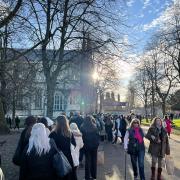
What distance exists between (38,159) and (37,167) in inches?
4.7

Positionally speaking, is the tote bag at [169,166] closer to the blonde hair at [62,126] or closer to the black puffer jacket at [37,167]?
the blonde hair at [62,126]

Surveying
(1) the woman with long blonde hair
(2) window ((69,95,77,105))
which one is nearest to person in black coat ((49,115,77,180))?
(1) the woman with long blonde hair

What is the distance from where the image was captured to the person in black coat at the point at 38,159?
6.11 metres

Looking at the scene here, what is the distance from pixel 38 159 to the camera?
613 cm

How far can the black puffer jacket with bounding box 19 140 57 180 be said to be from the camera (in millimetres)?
6099

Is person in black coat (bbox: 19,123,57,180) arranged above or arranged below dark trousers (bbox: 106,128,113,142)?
above

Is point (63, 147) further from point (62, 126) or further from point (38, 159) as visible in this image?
point (38, 159)

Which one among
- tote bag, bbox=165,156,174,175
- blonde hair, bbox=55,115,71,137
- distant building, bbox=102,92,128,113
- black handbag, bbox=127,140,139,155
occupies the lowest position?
tote bag, bbox=165,156,174,175

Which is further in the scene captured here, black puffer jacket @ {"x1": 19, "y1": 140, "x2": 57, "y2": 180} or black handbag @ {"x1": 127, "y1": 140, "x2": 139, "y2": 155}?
black handbag @ {"x1": 127, "y1": 140, "x2": 139, "y2": 155}

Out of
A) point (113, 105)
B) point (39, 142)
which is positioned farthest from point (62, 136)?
point (113, 105)

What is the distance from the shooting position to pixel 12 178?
10609mm

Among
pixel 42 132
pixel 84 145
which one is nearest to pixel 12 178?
pixel 84 145

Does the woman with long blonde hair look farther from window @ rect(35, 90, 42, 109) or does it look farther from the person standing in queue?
window @ rect(35, 90, 42, 109)

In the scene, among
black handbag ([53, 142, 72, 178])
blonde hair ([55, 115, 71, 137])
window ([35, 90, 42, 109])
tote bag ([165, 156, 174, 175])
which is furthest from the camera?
window ([35, 90, 42, 109])
